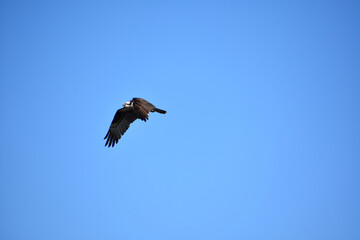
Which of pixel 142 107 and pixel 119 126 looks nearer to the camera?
pixel 142 107

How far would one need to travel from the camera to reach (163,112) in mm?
17844

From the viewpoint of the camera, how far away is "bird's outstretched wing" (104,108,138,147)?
62.3 ft

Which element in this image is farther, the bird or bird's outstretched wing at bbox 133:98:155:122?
the bird

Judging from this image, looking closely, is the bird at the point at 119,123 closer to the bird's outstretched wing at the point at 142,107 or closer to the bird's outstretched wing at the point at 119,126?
the bird's outstretched wing at the point at 119,126

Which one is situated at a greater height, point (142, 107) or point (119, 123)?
point (119, 123)

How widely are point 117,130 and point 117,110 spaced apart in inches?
42.4

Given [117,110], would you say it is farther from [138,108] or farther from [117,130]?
[138,108]

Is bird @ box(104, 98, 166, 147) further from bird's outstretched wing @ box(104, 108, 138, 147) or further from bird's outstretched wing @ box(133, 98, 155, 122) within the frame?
bird's outstretched wing @ box(133, 98, 155, 122)

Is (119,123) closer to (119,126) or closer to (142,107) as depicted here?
(119,126)

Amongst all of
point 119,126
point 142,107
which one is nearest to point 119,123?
point 119,126

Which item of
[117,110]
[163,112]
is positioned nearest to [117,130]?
[117,110]

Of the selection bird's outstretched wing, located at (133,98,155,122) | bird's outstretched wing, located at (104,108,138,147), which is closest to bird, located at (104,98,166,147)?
bird's outstretched wing, located at (104,108,138,147)

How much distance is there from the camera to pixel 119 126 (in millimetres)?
19172

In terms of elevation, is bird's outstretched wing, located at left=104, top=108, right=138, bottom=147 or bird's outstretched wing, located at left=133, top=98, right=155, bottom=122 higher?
bird's outstretched wing, located at left=104, top=108, right=138, bottom=147
